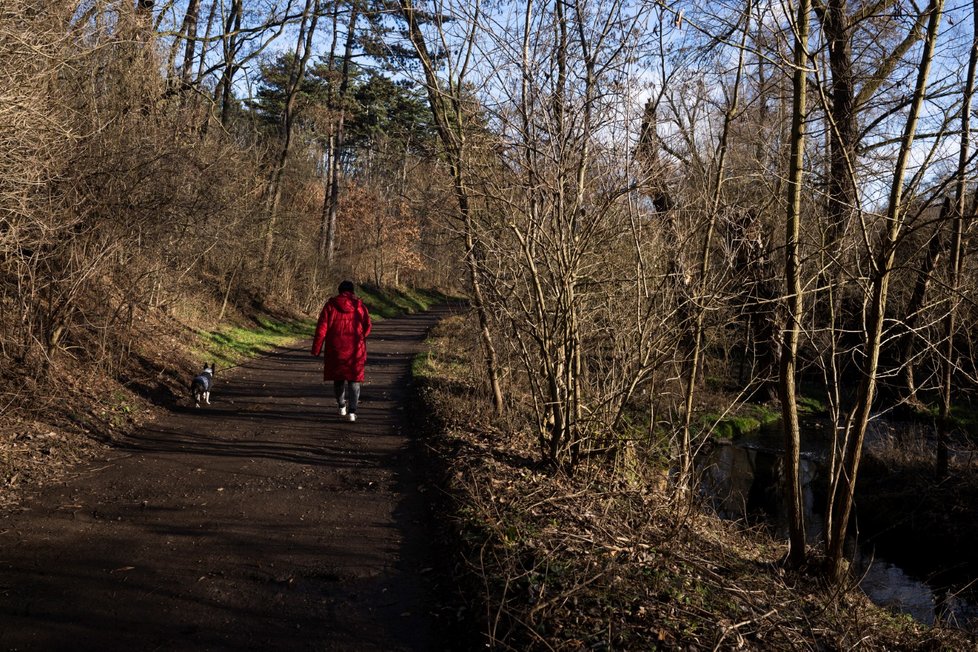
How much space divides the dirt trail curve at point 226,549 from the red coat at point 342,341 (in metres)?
0.96

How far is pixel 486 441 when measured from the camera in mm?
9094

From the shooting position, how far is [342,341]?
33.3 feet

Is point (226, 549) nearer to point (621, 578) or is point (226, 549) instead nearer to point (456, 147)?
point (621, 578)

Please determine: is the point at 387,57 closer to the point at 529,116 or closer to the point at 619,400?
the point at 529,116

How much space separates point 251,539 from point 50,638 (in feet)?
6.19

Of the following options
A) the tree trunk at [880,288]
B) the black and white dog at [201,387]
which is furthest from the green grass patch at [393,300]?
the tree trunk at [880,288]

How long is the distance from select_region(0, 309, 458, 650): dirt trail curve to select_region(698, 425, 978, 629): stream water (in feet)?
12.2

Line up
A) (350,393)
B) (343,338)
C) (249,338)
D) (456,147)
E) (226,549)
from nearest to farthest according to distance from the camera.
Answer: (226,549) < (456,147) < (343,338) < (350,393) < (249,338)

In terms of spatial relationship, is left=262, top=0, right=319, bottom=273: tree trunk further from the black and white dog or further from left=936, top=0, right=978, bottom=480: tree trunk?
left=936, top=0, right=978, bottom=480: tree trunk

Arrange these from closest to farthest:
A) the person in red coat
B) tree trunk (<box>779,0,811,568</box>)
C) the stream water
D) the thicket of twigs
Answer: tree trunk (<box>779,0,811,568</box>) < the thicket of twigs < the stream water < the person in red coat

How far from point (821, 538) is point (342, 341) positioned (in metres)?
7.24

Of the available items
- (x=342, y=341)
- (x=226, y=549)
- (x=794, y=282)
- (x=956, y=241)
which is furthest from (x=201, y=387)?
(x=956, y=241)

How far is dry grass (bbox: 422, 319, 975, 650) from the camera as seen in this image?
4.41m

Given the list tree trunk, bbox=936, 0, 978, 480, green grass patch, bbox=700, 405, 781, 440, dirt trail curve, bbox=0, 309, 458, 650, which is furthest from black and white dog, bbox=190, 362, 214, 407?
green grass patch, bbox=700, 405, 781, 440
